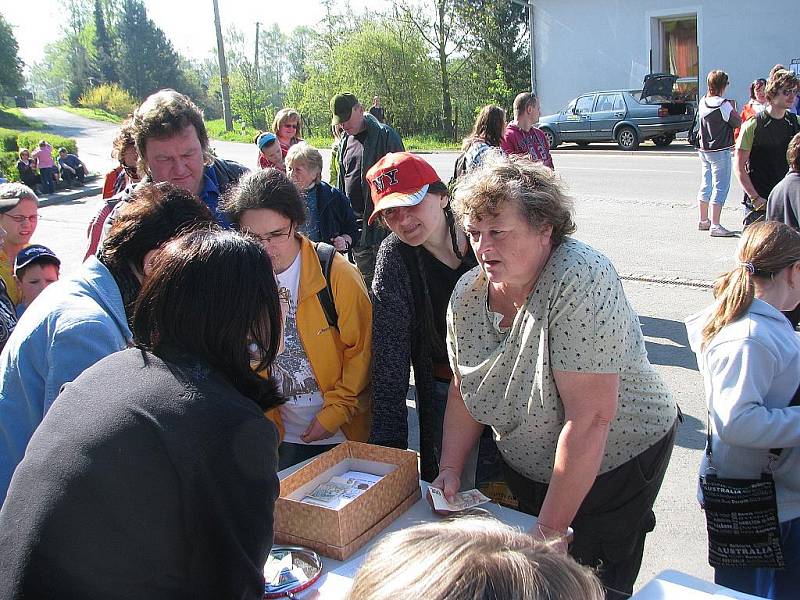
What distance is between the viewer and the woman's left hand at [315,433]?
2.77 meters

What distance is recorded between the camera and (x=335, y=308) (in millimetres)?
2779

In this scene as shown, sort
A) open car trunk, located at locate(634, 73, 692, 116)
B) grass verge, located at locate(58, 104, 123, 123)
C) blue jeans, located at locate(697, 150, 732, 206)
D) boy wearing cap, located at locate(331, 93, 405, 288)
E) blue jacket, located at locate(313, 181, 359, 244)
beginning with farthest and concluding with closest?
1. grass verge, located at locate(58, 104, 123, 123)
2. open car trunk, located at locate(634, 73, 692, 116)
3. blue jeans, located at locate(697, 150, 732, 206)
4. boy wearing cap, located at locate(331, 93, 405, 288)
5. blue jacket, located at locate(313, 181, 359, 244)

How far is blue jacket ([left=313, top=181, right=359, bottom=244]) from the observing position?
5.06m

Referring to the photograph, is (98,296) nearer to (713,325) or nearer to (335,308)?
(335,308)

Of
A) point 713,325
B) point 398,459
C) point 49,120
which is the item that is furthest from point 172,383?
point 49,120

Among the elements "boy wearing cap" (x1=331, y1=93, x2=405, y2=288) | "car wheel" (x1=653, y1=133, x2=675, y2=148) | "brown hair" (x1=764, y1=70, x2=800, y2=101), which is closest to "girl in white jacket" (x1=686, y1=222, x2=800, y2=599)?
"boy wearing cap" (x1=331, y1=93, x2=405, y2=288)

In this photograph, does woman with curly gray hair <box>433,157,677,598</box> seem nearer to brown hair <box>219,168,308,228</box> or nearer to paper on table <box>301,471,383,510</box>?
paper on table <box>301,471,383,510</box>

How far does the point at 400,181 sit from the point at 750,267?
117 centimetres

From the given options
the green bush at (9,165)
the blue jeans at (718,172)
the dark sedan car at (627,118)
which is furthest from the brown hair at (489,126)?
the green bush at (9,165)

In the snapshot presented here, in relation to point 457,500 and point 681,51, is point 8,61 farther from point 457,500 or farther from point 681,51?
point 457,500

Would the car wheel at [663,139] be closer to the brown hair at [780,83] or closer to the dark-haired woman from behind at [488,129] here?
the brown hair at [780,83]

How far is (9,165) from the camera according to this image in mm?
20078

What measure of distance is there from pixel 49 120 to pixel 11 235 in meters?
46.1

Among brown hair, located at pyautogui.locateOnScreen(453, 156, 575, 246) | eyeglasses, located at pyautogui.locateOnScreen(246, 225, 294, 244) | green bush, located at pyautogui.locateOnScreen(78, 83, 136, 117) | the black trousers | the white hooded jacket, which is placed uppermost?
green bush, located at pyautogui.locateOnScreen(78, 83, 136, 117)
